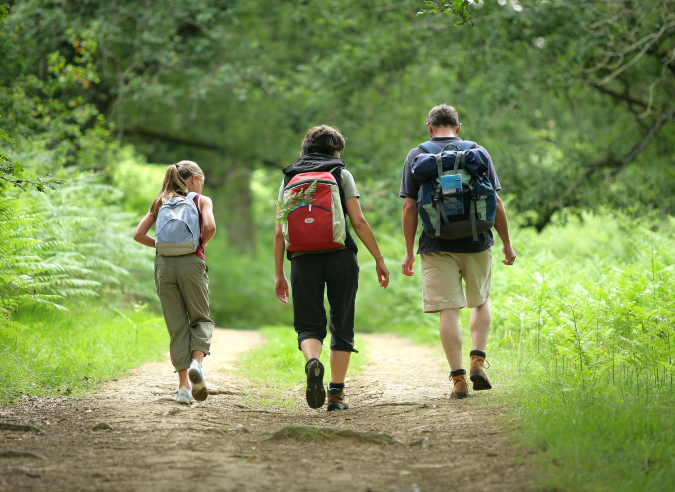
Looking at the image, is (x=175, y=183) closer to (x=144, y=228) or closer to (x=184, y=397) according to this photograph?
(x=144, y=228)

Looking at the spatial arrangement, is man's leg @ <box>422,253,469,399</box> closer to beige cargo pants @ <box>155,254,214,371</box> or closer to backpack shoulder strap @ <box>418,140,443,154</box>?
backpack shoulder strap @ <box>418,140,443,154</box>

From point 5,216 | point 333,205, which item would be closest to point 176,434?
point 333,205

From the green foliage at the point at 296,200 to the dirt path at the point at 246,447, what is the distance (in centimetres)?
147

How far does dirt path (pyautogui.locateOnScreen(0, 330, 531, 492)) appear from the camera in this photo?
9.39 ft

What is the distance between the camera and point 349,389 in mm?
5781

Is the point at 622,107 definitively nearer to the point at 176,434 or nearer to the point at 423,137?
the point at 423,137

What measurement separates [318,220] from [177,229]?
A: 1.05m

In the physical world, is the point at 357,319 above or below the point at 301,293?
below

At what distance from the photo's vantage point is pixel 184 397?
4.80 m

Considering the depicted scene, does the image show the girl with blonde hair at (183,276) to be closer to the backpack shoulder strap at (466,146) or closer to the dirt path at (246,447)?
the dirt path at (246,447)

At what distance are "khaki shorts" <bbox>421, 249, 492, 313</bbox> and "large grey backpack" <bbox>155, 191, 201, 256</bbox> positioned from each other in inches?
69.6

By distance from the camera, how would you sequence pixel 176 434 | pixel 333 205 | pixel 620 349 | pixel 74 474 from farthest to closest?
1. pixel 620 349
2. pixel 333 205
3. pixel 176 434
4. pixel 74 474

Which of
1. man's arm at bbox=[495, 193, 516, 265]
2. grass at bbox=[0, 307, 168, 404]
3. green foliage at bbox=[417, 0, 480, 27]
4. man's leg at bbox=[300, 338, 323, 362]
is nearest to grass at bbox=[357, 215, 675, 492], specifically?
man's arm at bbox=[495, 193, 516, 265]

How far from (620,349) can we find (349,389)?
233 centimetres
